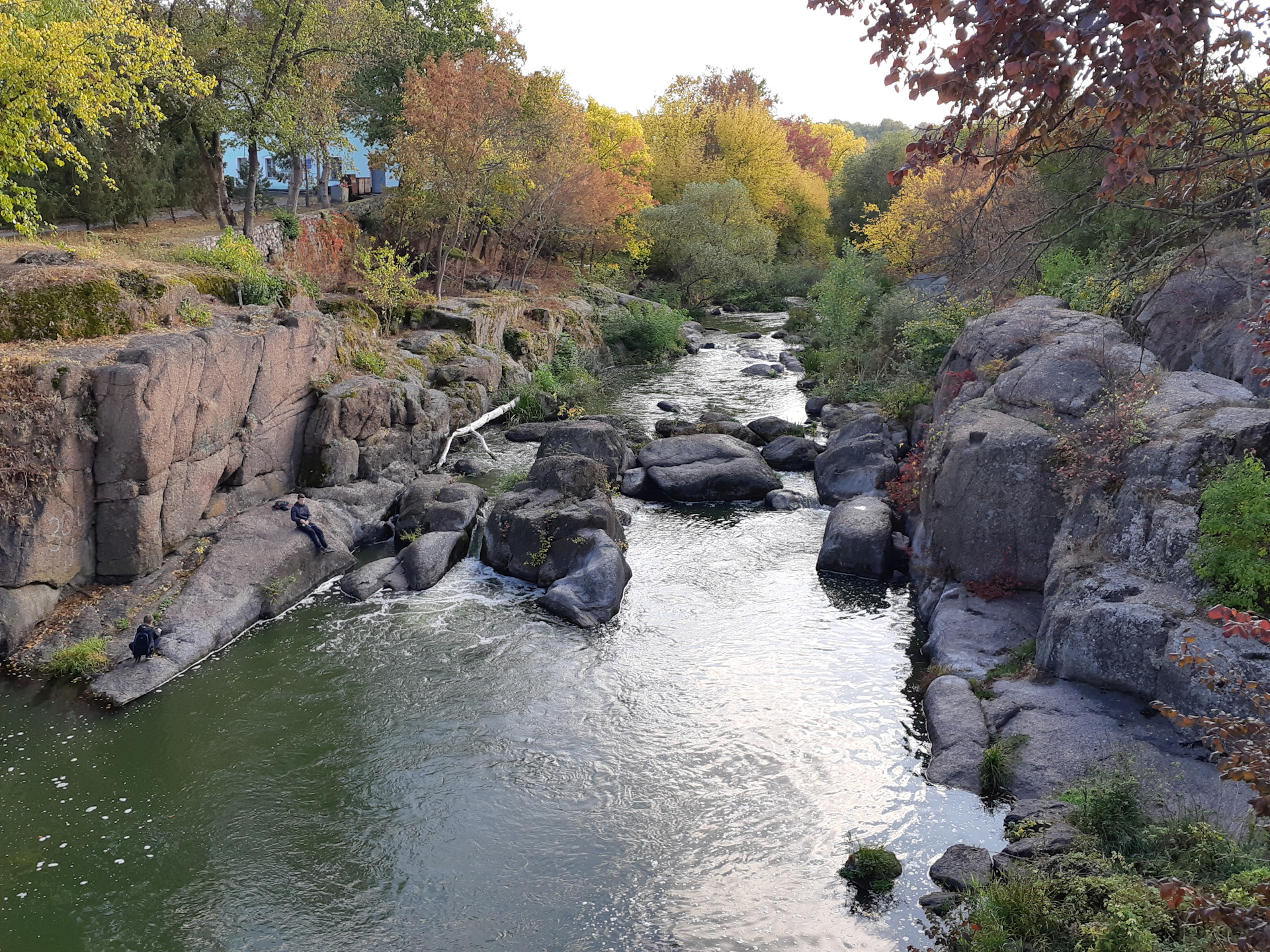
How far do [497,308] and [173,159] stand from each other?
546 inches

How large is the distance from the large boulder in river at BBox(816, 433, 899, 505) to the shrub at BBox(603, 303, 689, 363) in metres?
19.0

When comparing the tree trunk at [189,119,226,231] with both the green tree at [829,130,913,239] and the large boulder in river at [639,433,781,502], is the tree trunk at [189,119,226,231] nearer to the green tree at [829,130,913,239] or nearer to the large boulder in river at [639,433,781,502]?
the large boulder in river at [639,433,781,502]

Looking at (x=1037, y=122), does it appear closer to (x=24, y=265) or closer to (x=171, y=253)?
(x=24, y=265)

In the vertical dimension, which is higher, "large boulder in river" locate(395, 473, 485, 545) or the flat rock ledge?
"large boulder in river" locate(395, 473, 485, 545)

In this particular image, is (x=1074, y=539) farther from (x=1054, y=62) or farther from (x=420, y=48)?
(x=420, y=48)

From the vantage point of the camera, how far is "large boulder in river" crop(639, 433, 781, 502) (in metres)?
23.5

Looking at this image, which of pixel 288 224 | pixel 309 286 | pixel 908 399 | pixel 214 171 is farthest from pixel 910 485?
pixel 288 224

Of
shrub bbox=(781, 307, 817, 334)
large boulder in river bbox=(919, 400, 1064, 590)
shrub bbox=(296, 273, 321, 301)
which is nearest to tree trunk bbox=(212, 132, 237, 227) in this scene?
shrub bbox=(296, 273, 321, 301)

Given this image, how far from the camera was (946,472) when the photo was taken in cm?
1698

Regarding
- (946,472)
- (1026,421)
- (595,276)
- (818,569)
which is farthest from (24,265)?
(595,276)

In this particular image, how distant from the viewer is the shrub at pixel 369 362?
2392 centimetres

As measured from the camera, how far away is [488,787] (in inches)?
472

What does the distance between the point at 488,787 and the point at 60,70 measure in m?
15.7

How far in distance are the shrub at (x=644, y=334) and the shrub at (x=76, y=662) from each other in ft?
99.6
